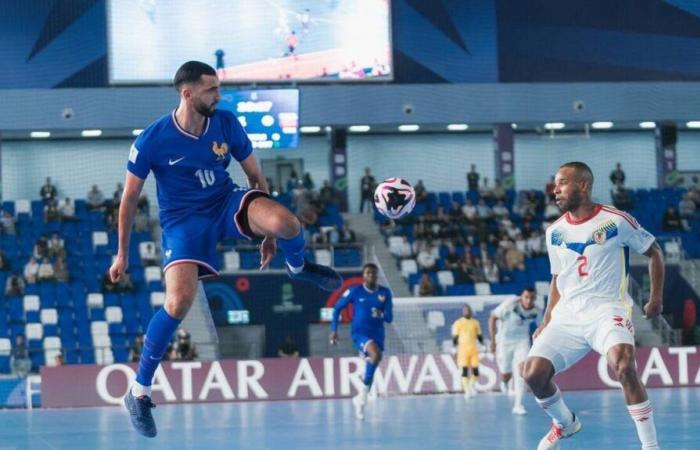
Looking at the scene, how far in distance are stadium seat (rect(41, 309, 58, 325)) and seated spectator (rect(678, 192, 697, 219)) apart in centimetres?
1832

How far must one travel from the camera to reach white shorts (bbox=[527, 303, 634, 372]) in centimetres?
1007

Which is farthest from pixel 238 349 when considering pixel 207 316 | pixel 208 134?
pixel 208 134

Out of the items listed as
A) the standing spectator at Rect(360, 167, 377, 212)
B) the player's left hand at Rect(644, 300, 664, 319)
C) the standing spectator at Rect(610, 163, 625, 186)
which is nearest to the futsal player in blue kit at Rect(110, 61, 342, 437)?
the player's left hand at Rect(644, 300, 664, 319)

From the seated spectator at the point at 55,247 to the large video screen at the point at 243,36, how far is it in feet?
14.6

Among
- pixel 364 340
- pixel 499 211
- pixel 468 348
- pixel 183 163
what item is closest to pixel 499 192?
pixel 499 211

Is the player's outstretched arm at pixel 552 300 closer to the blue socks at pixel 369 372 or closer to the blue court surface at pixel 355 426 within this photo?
the blue court surface at pixel 355 426

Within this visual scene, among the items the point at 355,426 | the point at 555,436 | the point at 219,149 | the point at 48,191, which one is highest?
the point at 48,191

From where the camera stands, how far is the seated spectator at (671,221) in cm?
3553

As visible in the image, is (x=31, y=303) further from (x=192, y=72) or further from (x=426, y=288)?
(x=192, y=72)

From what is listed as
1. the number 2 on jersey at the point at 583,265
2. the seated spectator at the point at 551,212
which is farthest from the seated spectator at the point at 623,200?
the number 2 on jersey at the point at 583,265

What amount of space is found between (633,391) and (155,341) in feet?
12.5

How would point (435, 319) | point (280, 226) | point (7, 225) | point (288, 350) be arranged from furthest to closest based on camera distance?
1. point (7, 225)
2. point (288, 350)
3. point (435, 319)
4. point (280, 226)

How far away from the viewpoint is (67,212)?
3372 cm

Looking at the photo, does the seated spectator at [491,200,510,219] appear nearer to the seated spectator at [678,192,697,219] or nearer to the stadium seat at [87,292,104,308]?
the seated spectator at [678,192,697,219]
